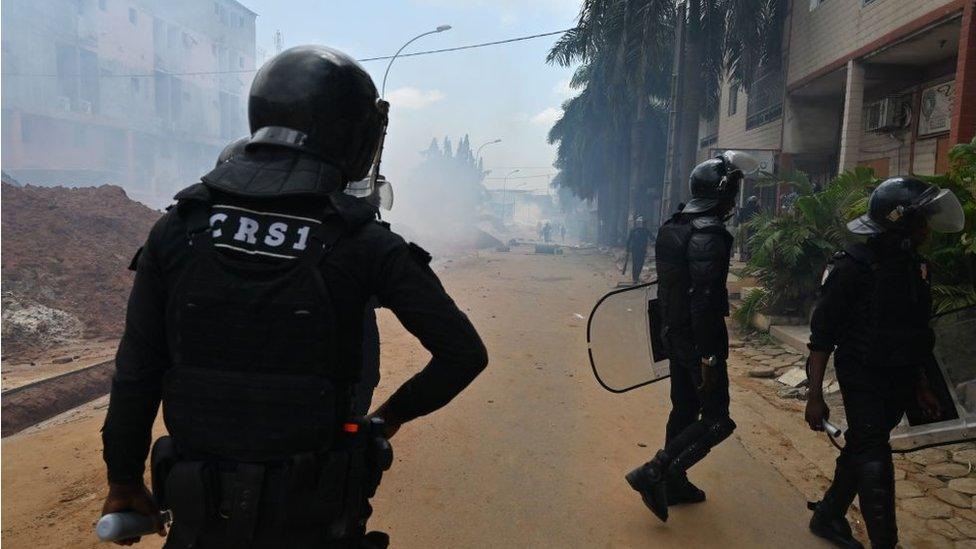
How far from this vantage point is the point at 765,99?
17.2 m

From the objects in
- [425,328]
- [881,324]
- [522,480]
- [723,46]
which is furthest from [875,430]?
[723,46]

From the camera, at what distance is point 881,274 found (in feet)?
9.01

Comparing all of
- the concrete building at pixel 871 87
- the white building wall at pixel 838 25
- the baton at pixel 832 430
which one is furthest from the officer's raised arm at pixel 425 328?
the white building wall at pixel 838 25

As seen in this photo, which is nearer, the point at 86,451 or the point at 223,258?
the point at 223,258

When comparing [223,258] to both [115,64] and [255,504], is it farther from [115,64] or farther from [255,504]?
[115,64]

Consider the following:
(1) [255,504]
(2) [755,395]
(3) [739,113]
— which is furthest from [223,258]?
(3) [739,113]

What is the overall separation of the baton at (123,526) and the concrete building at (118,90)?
39.9 m

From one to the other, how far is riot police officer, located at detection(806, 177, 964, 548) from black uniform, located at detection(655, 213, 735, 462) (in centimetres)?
46

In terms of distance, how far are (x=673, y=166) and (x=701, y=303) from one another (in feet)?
48.7

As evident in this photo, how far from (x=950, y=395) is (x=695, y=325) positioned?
1.16 meters

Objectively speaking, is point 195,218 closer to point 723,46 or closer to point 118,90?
point 723,46

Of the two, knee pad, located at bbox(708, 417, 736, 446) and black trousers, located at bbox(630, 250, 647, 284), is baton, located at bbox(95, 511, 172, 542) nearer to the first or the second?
knee pad, located at bbox(708, 417, 736, 446)

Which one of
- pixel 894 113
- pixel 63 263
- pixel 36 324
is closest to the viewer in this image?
pixel 36 324

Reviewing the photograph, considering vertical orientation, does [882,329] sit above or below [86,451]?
above
